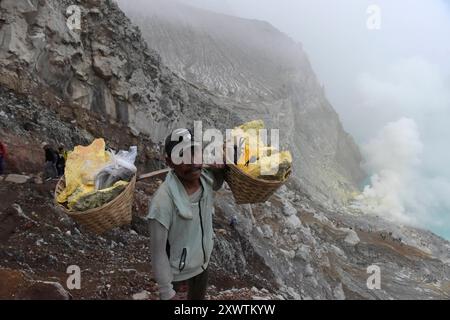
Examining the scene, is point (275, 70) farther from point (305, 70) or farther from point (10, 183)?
point (10, 183)

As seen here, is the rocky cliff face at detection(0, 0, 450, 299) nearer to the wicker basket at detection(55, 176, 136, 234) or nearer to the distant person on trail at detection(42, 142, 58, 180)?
the distant person on trail at detection(42, 142, 58, 180)

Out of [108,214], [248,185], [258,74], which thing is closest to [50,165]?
[108,214]

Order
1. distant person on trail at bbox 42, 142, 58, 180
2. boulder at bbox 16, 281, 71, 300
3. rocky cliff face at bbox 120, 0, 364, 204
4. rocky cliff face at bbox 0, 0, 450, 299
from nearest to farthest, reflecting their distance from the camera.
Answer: boulder at bbox 16, 281, 71, 300, rocky cliff face at bbox 0, 0, 450, 299, distant person on trail at bbox 42, 142, 58, 180, rocky cliff face at bbox 120, 0, 364, 204

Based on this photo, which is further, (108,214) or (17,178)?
(17,178)

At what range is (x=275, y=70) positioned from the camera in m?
81.2

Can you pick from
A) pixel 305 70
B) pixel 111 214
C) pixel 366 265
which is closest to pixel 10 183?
pixel 111 214

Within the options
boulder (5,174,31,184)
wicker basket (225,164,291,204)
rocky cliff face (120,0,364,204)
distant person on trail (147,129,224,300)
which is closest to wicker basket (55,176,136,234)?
distant person on trail (147,129,224,300)

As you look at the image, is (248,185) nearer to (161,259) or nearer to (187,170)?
(187,170)

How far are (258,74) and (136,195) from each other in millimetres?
63316

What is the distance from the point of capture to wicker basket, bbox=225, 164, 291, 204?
3404mm

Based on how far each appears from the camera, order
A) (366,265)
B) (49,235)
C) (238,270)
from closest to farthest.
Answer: (49,235) < (238,270) < (366,265)

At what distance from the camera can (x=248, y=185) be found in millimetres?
3469

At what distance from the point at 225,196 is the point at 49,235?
531 inches

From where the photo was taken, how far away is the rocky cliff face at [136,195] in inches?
309
